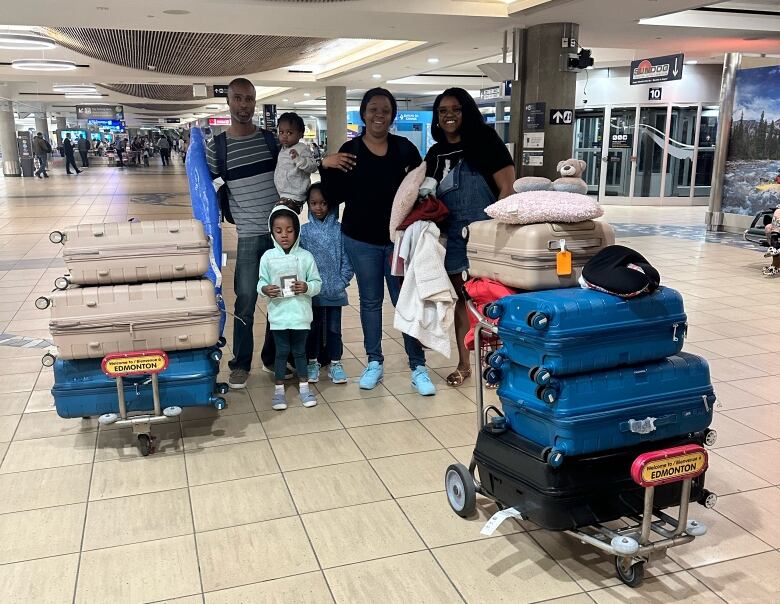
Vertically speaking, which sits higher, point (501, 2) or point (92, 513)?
point (501, 2)

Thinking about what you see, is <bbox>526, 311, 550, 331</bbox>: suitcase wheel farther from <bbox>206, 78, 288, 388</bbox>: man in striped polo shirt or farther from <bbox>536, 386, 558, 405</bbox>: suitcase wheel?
<bbox>206, 78, 288, 388</bbox>: man in striped polo shirt

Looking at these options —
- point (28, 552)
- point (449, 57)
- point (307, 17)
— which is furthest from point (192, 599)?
point (449, 57)

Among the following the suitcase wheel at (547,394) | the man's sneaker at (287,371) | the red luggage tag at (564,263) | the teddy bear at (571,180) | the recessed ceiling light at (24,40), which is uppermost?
the recessed ceiling light at (24,40)

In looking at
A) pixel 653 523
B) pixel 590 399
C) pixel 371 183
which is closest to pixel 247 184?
pixel 371 183

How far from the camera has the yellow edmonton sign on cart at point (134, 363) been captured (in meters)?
2.95

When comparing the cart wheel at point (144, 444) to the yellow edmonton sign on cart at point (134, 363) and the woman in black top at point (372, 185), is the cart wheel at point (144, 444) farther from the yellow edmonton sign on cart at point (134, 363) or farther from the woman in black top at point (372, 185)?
the woman in black top at point (372, 185)

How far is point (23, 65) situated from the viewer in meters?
14.0

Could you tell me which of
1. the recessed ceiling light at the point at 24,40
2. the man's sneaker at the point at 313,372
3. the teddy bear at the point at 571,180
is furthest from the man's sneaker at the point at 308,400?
the recessed ceiling light at the point at 24,40

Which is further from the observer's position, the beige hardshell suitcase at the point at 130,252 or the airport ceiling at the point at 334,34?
the airport ceiling at the point at 334,34

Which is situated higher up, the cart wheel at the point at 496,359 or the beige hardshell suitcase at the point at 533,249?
the beige hardshell suitcase at the point at 533,249

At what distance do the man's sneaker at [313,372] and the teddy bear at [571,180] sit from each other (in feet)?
6.38

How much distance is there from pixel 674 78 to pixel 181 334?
39.2 ft

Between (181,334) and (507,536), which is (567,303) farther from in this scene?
(181,334)

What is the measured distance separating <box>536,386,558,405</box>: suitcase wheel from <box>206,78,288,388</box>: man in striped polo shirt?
211cm
